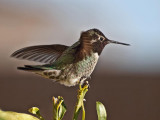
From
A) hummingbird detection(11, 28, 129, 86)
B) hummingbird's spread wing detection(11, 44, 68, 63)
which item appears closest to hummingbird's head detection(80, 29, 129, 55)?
hummingbird detection(11, 28, 129, 86)

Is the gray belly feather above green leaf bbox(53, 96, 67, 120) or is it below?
A: above

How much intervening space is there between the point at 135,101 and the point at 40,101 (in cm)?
160

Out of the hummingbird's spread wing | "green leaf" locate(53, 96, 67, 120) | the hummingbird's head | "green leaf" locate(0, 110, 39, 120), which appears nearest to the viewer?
"green leaf" locate(0, 110, 39, 120)

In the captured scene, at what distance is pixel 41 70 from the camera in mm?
1495

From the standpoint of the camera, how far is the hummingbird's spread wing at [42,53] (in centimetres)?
170

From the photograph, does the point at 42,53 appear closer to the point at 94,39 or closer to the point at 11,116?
the point at 94,39

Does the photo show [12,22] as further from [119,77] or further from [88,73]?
[88,73]

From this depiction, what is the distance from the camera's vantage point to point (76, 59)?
1.65m

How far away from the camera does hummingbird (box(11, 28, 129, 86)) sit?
1.53 metres

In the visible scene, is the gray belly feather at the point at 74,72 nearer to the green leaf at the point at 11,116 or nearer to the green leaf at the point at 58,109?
the green leaf at the point at 58,109

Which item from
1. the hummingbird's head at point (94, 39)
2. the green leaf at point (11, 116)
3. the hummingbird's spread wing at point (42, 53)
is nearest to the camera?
the green leaf at point (11, 116)

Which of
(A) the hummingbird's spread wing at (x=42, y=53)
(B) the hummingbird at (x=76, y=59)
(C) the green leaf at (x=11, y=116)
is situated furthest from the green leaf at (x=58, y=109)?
(A) the hummingbird's spread wing at (x=42, y=53)

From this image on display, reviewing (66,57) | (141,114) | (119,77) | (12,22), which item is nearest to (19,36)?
(12,22)

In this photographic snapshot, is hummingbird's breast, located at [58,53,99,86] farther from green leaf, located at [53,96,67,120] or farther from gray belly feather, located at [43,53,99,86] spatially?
green leaf, located at [53,96,67,120]
